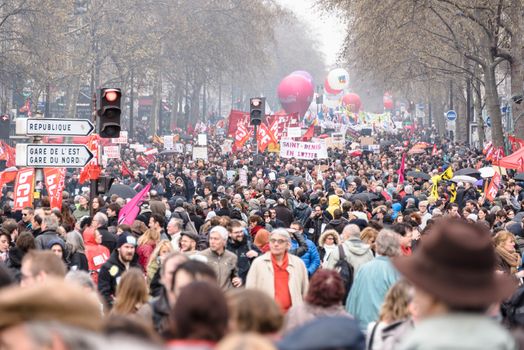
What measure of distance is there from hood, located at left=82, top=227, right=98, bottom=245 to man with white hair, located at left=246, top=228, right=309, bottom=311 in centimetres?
407

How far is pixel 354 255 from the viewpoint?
1004 cm

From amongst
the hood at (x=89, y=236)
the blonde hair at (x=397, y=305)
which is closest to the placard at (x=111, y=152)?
the hood at (x=89, y=236)

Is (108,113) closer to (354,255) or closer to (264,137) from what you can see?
(354,255)

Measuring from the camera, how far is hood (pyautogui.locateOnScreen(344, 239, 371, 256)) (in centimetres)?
1003

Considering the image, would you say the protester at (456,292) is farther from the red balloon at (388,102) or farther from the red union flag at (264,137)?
the red balloon at (388,102)

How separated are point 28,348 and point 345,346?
48.2 inches

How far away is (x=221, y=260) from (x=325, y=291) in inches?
134

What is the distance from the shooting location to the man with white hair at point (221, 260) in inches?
394

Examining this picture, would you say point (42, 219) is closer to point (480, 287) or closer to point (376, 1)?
point (480, 287)

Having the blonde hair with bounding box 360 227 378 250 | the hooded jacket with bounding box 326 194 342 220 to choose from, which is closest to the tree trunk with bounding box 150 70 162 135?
the hooded jacket with bounding box 326 194 342 220

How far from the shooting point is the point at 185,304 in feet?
13.8

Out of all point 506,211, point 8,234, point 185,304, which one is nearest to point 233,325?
point 185,304

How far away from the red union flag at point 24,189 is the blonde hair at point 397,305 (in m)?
10.7

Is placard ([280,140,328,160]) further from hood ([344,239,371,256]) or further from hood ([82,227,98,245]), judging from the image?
hood ([344,239,371,256])
